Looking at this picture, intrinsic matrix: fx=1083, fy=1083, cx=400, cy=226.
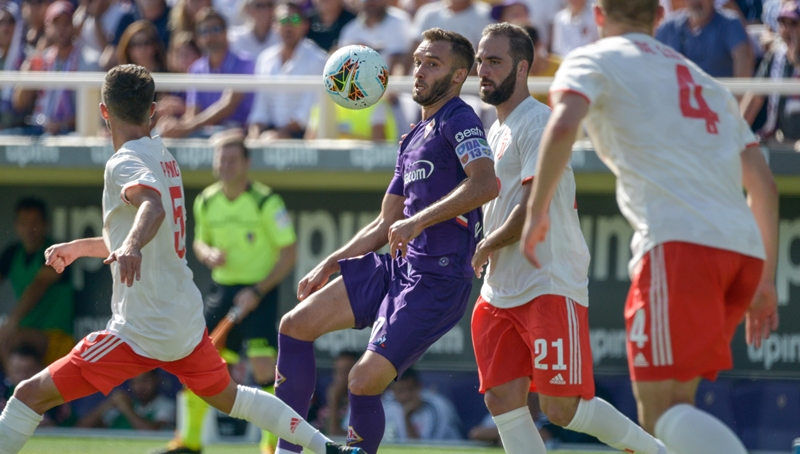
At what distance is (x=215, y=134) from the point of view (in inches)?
407

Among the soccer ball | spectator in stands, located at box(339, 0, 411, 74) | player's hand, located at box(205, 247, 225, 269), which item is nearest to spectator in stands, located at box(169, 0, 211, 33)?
spectator in stands, located at box(339, 0, 411, 74)

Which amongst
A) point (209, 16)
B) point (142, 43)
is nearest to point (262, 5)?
point (209, 16)

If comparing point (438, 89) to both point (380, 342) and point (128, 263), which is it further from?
point (128, 263)

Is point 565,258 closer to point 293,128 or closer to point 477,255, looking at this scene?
point 477,255

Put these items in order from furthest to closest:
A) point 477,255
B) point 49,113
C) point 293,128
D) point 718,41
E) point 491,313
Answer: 1. point 49,113
2. point 293,128
3. point 718,41
4. point 491,313
5. point 477,255

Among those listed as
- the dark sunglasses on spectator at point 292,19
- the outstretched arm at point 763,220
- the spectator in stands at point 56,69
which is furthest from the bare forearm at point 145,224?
the spectator in stands at point 56,69

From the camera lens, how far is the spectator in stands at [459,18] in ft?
33.2

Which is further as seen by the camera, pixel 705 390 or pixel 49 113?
pixel 49 113

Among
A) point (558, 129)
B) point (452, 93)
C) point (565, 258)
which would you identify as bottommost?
point (565, 258)

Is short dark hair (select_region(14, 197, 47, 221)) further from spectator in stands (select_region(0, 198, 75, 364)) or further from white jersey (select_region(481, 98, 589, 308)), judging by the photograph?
white jersey (select_region(481, 98, 589, 308))

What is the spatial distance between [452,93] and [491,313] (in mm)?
1178

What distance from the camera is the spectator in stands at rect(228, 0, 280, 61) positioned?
11133 millimetres

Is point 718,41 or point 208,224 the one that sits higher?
point 718,41

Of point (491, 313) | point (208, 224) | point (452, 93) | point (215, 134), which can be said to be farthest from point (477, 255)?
point (215, 134)
